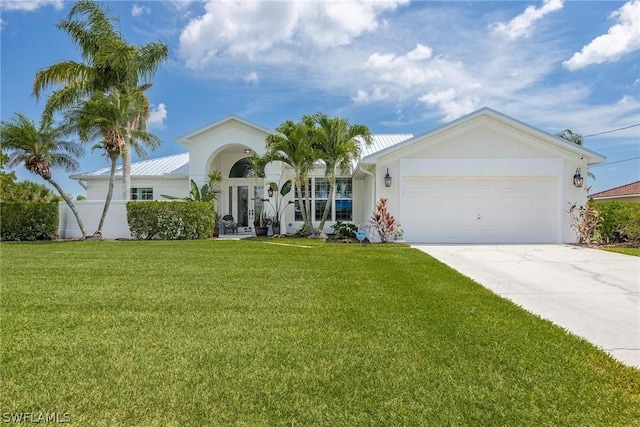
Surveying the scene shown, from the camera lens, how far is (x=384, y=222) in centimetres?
1376

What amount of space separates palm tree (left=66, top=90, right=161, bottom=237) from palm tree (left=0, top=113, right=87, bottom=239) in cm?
92

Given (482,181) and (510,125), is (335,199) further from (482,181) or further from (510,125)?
(510,125)

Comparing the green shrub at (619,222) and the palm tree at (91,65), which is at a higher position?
the palm tree at (91,65)

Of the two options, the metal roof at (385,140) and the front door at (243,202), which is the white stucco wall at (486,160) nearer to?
the metal roof at (385,140)

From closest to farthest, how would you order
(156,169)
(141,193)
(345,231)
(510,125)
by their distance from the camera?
(510,125) → (345,231) → (141,193) → (156,169)

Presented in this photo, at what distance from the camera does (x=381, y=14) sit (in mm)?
12352

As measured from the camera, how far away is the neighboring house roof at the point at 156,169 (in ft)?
63.0

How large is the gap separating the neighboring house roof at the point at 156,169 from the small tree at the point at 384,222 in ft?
34.3

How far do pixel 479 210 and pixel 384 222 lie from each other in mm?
3810

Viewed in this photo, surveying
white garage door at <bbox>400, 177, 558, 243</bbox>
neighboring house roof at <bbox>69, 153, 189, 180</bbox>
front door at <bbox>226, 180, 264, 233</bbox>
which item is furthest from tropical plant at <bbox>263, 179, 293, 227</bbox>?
white garage door at <bbox>400, 177, 558, 243</bbox>

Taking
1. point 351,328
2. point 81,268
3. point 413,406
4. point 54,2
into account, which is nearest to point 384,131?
point 54,2

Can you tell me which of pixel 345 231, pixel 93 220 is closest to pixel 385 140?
pixel 345 231

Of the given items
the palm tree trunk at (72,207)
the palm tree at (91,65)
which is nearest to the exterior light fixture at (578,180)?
the palm tree at (91,65)

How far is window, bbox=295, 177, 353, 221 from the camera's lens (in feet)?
59.9
